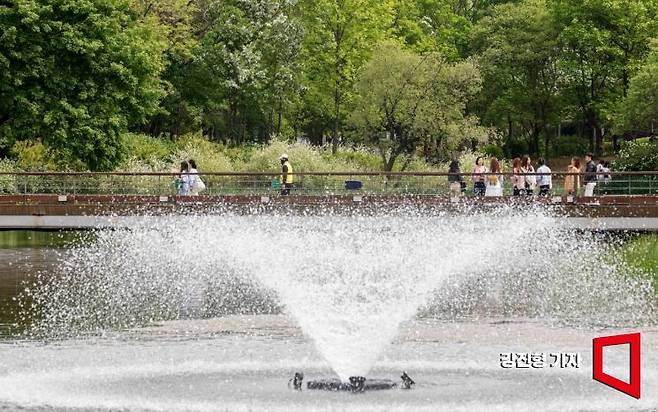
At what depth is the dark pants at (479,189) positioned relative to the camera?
43.2 metres

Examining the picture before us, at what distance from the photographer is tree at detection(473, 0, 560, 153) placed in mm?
77438

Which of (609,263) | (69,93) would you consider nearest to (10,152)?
(69,93)

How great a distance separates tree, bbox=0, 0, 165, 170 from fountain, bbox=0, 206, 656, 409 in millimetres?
12419

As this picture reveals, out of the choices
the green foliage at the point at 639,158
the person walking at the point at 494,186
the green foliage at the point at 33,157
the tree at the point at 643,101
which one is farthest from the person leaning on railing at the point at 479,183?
the green foliage at the point at 33,157

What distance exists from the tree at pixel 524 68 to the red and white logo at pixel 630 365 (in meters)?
57.5

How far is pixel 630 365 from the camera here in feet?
59.3

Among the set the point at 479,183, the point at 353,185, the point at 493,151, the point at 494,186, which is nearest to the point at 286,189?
the point at 353,185

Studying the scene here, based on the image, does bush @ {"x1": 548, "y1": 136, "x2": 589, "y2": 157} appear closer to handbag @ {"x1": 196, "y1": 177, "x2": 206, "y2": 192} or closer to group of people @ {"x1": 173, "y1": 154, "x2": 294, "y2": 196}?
group of people @ {"x1": 173, "y1": 154, "x2": 294, "y2": 196}

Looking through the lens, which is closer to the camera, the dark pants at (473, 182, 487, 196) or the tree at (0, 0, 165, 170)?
the dark pants at (473, 182, 487, 196)

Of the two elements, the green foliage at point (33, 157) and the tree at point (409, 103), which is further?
the tree at point (409, 103)

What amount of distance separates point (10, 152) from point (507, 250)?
81.3 feet

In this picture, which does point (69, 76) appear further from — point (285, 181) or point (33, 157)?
point (285, 181)

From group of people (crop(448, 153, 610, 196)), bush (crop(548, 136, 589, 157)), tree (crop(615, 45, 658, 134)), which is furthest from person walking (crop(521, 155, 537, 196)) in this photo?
bush (crop(548, 136, 589, 157))

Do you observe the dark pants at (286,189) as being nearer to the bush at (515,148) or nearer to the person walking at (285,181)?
the person walking at (285,181)
